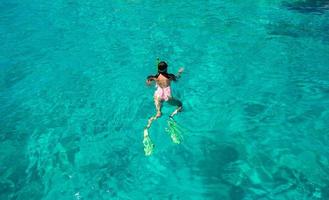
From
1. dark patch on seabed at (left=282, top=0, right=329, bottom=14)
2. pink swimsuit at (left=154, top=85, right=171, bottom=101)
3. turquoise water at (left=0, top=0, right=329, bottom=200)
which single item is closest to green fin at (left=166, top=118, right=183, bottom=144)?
turquoise water at (left=0, top=0, right=329, bottom=200)

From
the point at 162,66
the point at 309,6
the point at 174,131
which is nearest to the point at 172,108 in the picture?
the point at 174,131

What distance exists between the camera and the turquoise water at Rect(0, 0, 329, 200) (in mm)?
8133

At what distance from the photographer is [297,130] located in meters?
9.20

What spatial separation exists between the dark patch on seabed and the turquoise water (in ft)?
0.17

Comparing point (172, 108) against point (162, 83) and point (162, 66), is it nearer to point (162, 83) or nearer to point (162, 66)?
point (162, 83)

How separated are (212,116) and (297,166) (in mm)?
2868

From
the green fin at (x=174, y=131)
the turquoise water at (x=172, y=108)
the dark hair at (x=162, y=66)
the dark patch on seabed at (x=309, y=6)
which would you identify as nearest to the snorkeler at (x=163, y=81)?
the dark hair at (x=162, y=66)

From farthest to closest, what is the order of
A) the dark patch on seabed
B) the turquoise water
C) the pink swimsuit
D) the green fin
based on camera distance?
the dark patch on seabed
the green fin
the turquoise water
the pink swimsuit

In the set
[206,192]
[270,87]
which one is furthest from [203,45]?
[206,192]

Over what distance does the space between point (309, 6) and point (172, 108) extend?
34.8 ft

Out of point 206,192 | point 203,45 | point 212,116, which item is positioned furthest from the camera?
point 203,45

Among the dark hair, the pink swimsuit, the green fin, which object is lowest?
the green fin

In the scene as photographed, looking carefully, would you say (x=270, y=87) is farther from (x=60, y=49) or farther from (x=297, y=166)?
(x=60, y=49)

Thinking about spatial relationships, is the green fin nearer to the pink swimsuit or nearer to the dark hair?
the pink swimsuit
